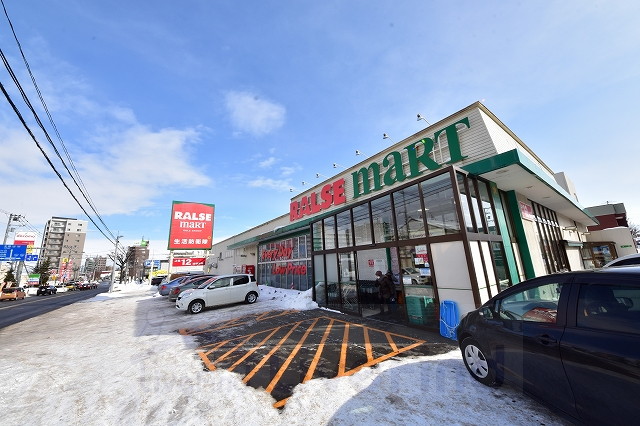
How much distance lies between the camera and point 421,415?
10.7ft

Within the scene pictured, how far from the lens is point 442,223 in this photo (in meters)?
7.79

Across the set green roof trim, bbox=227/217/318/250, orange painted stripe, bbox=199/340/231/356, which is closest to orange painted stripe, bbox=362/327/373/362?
orange painted stripe, bbox=199/340/231/356

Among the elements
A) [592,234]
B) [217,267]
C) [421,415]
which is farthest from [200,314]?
[592,234]

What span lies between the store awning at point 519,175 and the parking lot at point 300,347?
219 inches

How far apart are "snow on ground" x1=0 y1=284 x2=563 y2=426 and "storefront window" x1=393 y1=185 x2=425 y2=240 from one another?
3.91m

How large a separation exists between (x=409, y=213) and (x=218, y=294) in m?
10.3

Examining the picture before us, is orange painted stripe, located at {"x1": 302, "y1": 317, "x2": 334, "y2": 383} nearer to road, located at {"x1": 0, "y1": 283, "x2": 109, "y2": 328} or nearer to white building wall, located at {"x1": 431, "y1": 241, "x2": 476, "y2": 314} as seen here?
white building wall, located at {"x1": 431, "y1": 241, "x2": 476, "y2": 314}

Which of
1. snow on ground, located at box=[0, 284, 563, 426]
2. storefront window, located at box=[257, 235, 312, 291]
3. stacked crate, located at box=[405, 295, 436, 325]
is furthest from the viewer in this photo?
storefront window, located at box=[257, 235, 312, 291]

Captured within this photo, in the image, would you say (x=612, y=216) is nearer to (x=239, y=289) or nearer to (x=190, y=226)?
(x=239, y=289)

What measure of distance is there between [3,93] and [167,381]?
7211mm

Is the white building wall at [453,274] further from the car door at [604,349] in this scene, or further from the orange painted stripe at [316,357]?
the car door at [604,349]

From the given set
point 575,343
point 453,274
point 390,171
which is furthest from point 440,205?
point 575,343

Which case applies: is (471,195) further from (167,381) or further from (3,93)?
(3,93)

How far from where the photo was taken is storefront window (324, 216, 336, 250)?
38.9 ft
